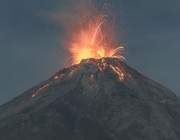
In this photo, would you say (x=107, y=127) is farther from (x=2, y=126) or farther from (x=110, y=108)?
(x=2, y=126)

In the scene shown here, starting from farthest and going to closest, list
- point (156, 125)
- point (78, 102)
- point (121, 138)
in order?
point (78, 102), point (156, 125), point (121, 138)

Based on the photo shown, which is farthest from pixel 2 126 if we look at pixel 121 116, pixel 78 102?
pixel 121 116

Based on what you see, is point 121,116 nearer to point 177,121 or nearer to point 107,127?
point 107,127

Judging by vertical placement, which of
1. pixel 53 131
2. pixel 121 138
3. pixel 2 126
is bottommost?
pixel 121 138

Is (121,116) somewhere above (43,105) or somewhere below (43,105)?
below

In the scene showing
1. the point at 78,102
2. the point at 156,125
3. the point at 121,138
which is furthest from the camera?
the point at 78,102

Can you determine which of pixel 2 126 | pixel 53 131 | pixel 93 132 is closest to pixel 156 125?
pixel 93 132

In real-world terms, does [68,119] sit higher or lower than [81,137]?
higher

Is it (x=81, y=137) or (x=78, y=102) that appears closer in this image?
(x=81, y=137)
